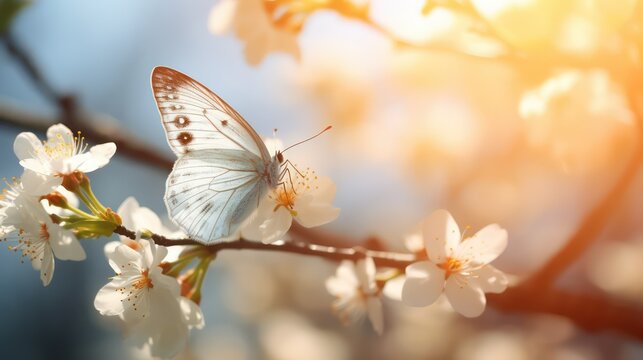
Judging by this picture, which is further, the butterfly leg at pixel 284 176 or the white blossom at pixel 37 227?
the butterfly leg at pixel 284 176

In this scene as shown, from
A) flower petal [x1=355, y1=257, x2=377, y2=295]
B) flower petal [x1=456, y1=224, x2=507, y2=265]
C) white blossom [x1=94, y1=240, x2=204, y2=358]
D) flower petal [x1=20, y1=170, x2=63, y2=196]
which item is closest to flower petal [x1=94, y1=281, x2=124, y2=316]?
white blossom [x1=94, y1=240, x2=204, y2=358]

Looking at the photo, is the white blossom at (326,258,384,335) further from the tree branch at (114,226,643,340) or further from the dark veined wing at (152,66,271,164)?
the dark veined wing at (152,66,271,164)

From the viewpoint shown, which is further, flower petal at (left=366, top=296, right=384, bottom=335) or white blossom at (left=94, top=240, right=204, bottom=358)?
flower petal at (left=366, top=296, right=384, bottom=335)

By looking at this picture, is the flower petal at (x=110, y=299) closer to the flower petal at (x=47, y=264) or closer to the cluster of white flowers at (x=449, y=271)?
the flower petal at (x=47, y=264)

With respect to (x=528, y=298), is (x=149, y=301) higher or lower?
lower

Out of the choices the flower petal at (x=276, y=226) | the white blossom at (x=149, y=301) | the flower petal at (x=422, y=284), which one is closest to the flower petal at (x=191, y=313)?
the white blossom at (x=149, y=301)

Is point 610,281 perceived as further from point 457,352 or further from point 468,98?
point 468,98

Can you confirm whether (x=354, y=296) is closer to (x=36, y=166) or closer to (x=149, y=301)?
(x=149, y=301)

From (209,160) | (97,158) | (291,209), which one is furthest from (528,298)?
(97,158)
